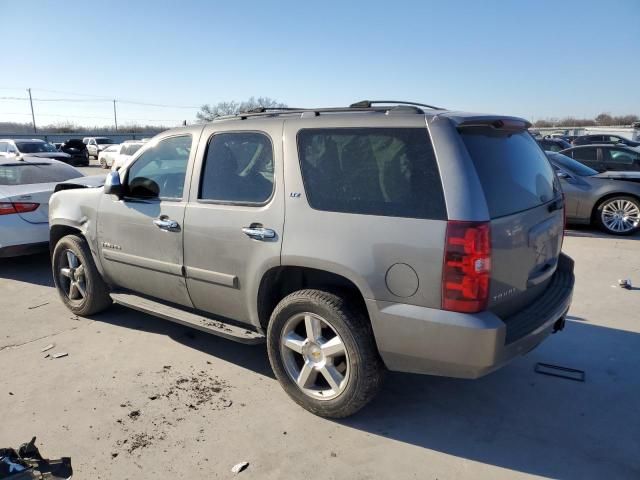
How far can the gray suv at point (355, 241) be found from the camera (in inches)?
102

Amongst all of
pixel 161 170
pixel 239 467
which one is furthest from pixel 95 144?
pixel 239 467

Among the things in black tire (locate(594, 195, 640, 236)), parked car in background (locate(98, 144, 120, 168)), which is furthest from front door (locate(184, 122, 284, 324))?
parked car in background (locate(98, 144, 120, 168))

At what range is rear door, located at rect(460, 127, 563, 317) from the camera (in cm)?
265

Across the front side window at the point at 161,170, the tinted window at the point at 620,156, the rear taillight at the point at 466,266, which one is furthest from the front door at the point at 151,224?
the tinted window at the point at 620,156

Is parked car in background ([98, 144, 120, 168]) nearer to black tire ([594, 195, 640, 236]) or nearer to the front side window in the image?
black tire ([594, 195, 640, 236])

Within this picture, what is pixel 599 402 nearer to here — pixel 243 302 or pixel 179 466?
pixel 243 302

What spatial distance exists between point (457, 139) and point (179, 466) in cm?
240

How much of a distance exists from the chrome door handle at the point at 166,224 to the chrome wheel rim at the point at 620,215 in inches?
324

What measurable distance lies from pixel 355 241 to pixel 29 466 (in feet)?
6.10

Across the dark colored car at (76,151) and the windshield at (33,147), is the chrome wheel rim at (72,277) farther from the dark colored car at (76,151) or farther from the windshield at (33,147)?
the dark colored car at (76,151)

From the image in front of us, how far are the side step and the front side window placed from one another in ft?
3.03

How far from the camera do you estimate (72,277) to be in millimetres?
4895

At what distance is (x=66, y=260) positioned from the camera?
16.5 ft

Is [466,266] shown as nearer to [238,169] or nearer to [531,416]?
[531,416]
